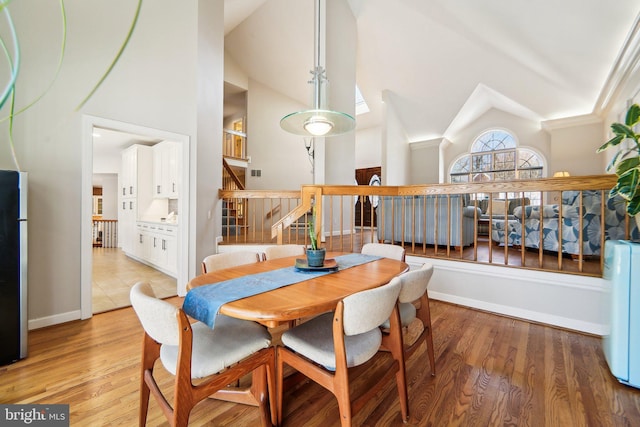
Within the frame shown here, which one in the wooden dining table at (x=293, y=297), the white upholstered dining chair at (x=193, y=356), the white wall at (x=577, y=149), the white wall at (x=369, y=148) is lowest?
the white upholstered dining chair at (x=193, y=356)

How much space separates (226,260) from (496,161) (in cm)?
798

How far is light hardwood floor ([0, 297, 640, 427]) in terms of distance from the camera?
1.51 m

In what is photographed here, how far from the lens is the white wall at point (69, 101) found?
2502 millimetres

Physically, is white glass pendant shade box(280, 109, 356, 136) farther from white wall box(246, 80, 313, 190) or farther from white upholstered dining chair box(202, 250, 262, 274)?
white wall box(246, 80, 313, 190)

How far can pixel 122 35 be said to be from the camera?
3000 millimetres

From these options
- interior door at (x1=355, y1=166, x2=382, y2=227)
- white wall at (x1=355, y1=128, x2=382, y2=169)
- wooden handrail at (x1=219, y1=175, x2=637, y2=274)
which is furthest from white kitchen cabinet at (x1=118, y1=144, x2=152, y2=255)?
white wall at (x1=355, y1=128, x2=382, y2=169)

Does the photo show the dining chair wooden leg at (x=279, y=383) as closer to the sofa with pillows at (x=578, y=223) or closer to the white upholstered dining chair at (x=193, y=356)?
the white upholstered dining chair at (x=193, y=356)

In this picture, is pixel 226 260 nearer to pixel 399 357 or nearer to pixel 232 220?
pixel 399 357

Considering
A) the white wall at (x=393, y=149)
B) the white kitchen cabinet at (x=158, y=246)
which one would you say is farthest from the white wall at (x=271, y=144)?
the white kitchen cabinet at (x=158, y=246)

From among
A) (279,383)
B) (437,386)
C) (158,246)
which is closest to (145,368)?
(279,383)

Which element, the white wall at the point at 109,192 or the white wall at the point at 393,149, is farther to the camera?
the white wall at the point at 109,192

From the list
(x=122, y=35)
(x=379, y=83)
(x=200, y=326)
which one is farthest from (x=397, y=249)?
(x=379, y=83)

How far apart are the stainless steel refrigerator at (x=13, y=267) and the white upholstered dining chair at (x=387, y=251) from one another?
2684 millimetres

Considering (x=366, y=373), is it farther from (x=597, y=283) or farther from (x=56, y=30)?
(x=56, y=30)
